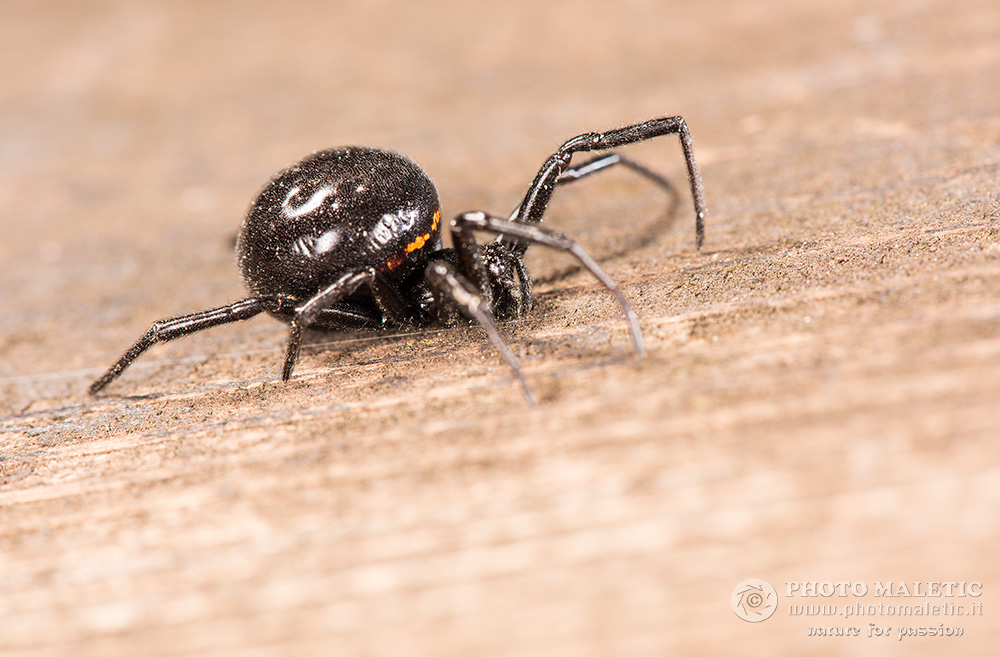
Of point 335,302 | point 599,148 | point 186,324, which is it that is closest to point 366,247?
point 335,302

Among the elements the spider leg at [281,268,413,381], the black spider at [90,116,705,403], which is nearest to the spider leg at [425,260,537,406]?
the black spider at [90,116,705,403]

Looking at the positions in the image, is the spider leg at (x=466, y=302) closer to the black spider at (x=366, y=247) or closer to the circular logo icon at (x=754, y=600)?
the black spider at (x=366, y=247)

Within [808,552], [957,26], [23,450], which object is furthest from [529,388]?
[957,26]

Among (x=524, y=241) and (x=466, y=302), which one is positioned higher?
(x=524, y=241)

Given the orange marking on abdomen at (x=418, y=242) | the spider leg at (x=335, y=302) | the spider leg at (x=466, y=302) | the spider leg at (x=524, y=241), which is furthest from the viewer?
the orange marking on abdomen at (x=418, y=242)

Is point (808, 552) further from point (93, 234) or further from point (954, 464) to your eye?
point (93, 234)

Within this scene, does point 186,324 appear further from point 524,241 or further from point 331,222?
point 524,241

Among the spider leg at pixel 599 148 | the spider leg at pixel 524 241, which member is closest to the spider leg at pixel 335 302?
the spider leg at pixel 524 241
